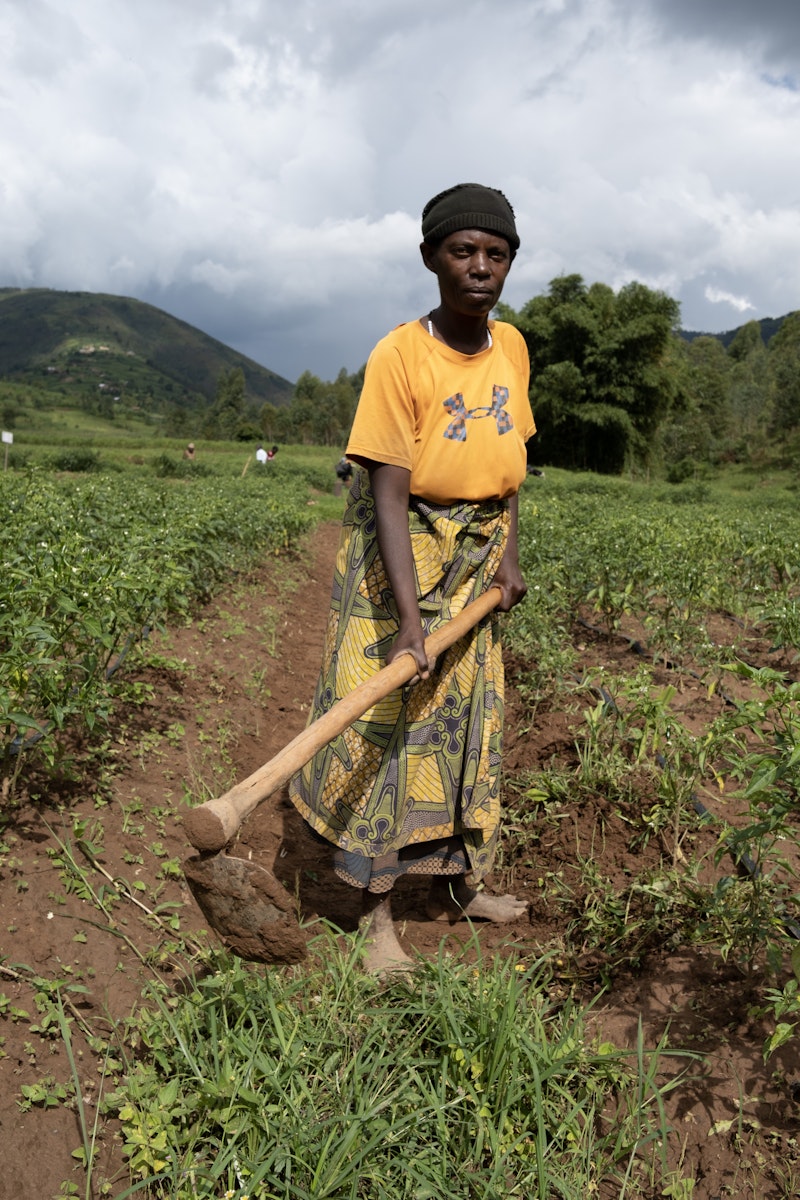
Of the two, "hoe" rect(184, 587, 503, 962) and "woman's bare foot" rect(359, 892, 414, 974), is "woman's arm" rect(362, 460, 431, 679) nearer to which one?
"hoe" rect(184, 587, 503, 962)

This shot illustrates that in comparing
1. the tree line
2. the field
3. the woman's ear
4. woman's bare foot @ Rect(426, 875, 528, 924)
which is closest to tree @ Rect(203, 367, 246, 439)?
the tree line

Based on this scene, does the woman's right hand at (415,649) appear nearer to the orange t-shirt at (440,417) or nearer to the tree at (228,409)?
the orange t-shirt at (440,417)

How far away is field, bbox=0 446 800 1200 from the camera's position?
181cm

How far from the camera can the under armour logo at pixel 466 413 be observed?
229 cm

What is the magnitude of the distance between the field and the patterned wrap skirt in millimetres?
340

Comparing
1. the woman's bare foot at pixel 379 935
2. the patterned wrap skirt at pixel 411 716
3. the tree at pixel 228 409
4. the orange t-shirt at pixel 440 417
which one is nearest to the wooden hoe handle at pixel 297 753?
the patterned wrap skirt at pixel 411 716

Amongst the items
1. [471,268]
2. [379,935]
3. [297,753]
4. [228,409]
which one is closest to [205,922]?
[379,935]

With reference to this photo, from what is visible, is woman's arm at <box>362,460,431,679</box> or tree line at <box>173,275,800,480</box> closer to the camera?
woman's arm at <box>362,460,431,679</box>

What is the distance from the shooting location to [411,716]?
2545mm

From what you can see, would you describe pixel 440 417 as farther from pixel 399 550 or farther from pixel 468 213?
pixel 468 213

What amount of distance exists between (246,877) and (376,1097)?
0.56 m

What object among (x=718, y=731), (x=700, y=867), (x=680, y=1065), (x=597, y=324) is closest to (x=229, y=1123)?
(x=680, y=1065)

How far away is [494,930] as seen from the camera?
2951 millimetres

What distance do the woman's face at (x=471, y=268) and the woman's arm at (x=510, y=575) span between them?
62 centimetres
